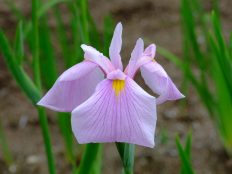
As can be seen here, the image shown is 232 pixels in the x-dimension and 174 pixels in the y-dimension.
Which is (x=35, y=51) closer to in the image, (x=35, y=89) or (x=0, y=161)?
(x=35, y=89)

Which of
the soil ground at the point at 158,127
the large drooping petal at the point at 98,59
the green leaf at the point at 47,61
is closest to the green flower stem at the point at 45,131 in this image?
the large drooping petal at the point at 98,59

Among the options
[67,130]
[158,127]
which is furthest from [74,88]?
[158,127]

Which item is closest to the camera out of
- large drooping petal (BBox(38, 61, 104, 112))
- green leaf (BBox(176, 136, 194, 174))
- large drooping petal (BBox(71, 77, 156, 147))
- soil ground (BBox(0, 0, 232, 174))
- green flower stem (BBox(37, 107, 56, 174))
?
large drooping petal (BBox(71, 77, 156, 147))

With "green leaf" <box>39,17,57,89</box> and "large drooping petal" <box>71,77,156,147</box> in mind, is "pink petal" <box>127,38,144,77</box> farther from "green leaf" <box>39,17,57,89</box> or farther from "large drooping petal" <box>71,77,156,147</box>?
"green leaf" <box>39,17,57,89</box>

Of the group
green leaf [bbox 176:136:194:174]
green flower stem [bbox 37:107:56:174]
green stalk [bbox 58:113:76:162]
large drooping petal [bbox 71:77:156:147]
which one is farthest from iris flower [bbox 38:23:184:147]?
green stalk [bbox 58:113:76:162]

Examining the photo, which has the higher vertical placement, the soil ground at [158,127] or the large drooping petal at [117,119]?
the large drooping petal at [117,119]

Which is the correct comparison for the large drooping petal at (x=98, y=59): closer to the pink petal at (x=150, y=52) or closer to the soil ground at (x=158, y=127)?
the pink petal at (x=150, y=52)

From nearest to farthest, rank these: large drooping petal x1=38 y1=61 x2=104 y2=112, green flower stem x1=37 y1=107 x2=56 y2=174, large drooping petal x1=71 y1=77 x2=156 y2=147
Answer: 1. large drooping petal x1=71 y1=77 x2=156 y2=147
2. large drooping petal x1=38 y1=61 x2=104 y2=112
3. green flower stem x1=37 y1=107 x2=56 y2=174
